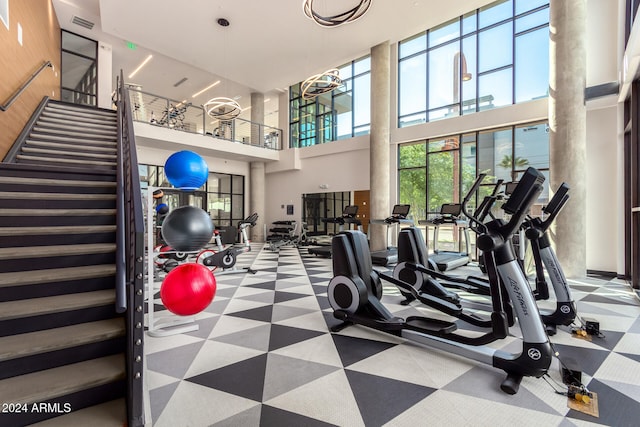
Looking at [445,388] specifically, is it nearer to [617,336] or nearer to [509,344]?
[509,344]

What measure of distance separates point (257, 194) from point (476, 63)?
9410 mm

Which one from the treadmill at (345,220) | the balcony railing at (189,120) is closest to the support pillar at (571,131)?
the treadmill at (345,220)

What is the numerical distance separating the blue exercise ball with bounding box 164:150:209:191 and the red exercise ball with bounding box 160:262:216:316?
0.81 metres

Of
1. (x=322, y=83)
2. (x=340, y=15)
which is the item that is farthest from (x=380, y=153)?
(x=340, y=15)

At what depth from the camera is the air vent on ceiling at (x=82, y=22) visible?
932 cm

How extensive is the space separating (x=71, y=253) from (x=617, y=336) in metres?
4.88

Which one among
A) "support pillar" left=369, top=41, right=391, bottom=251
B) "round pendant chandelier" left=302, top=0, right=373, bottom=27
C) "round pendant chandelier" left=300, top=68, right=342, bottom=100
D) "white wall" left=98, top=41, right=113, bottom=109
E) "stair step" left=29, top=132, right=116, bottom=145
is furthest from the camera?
"white wall" left=98, top=41, right=113, bottom=109

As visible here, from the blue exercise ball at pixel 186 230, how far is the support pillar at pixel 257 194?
36.0 feet

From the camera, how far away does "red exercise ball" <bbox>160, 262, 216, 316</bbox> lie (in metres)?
2.60

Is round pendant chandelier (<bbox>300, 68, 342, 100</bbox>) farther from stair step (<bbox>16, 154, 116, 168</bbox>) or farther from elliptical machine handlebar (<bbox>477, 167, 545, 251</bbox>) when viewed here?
elliptical machine handlebar (<bbox>477, 167, 545, 251</bbox>)

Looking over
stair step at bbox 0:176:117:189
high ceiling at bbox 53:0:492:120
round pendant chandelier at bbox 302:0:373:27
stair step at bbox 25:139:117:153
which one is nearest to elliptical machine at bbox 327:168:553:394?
stair step at bbox 0:176:117:189

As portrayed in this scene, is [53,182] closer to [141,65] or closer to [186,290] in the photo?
[186,290]

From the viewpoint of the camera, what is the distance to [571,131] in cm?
571

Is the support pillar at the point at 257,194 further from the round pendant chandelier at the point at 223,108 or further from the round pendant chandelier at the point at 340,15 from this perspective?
the round pendant chandelier at the point at 340,15
